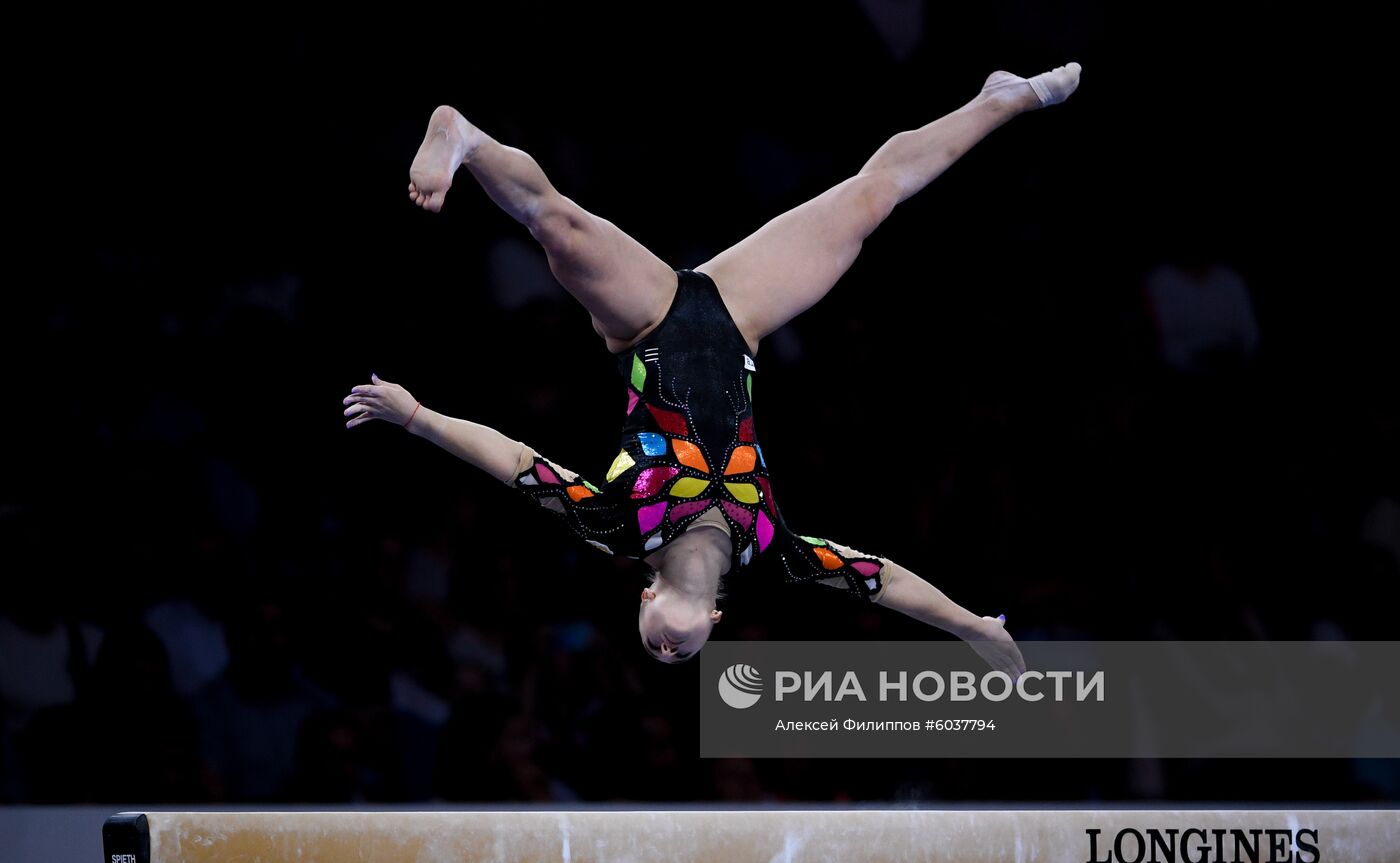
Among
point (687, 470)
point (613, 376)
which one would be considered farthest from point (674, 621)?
point (613, 376)

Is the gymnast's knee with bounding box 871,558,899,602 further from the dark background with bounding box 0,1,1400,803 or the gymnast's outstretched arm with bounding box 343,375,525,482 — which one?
the dark background with bounding box 0,1,1400,803

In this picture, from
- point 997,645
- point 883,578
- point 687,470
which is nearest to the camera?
point 687,470

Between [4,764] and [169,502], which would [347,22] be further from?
[4,764]

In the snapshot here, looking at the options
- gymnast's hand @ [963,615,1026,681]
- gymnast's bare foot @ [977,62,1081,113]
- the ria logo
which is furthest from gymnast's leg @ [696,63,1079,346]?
the ria logo

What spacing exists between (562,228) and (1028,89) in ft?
5.33

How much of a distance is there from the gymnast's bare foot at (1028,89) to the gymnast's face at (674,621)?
1.81 metres

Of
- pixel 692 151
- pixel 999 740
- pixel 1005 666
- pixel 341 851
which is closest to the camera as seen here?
pixel 341 851

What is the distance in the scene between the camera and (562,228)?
3295mm

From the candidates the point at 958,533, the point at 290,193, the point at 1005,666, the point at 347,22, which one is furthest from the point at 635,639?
the point at 347,22

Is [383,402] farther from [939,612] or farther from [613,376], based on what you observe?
[613,376]

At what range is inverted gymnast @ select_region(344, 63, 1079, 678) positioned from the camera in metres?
3.33

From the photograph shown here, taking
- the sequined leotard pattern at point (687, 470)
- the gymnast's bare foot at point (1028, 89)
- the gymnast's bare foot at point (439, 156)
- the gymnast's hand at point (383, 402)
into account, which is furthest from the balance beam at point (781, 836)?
the gymnast's bare foot at point (1028, 89)

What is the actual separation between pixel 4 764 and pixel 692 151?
3.71 metres

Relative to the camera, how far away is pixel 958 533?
17.2 ft
